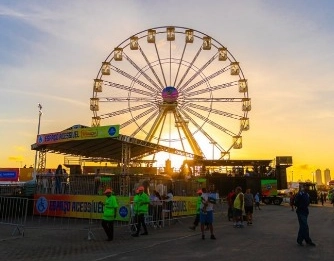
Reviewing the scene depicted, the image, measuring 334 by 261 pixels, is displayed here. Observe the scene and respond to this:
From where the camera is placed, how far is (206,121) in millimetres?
40094

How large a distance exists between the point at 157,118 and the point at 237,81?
343 inches

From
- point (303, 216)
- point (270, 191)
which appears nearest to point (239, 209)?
point (303, 216)

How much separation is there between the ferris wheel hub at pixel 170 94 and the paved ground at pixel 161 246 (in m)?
26.1

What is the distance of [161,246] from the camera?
33.9ft

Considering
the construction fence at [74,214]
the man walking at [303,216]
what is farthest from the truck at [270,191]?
the man walking at [303,216]

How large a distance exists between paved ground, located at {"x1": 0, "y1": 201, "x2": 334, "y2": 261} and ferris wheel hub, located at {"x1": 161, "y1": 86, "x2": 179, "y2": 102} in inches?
1026

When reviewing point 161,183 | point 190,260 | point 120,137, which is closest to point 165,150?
point 120,137

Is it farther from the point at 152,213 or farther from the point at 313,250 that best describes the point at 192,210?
the point at 313,250

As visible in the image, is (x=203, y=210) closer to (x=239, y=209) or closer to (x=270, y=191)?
(x=239, y=209)

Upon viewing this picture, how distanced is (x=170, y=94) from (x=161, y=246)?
96.7 ft

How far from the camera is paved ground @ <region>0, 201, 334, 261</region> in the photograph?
8.88 m

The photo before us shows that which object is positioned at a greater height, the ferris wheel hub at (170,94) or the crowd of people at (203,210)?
the ferris wheel hub at (170,94)

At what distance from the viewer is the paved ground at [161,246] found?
888 cm

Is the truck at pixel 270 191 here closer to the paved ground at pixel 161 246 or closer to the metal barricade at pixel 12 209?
the paved ground at pixel 161 246
